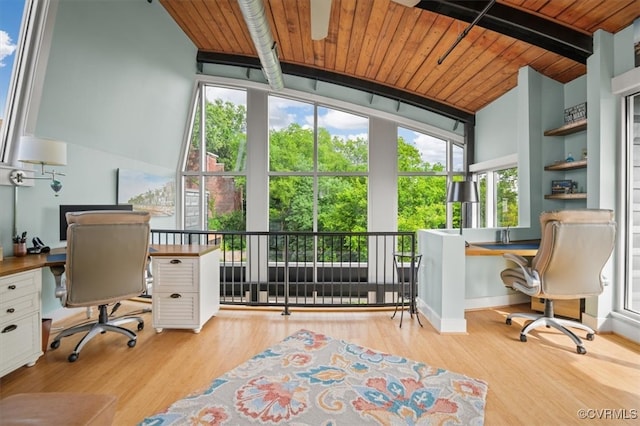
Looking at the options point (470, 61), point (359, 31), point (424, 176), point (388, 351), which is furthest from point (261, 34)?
point (424, 176)

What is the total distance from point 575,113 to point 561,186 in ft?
2.98

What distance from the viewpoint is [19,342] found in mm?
2238

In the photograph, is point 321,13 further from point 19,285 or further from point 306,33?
point 19,285

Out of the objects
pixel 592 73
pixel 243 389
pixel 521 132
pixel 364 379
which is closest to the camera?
pixel 243 389

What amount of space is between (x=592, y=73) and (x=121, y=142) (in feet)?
19.0

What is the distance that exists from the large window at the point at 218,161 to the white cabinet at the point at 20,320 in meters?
4.16

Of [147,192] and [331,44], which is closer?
[331,44]

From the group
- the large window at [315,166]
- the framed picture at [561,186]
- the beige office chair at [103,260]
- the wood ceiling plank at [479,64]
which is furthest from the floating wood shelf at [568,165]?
the beige office chair at [103,260]

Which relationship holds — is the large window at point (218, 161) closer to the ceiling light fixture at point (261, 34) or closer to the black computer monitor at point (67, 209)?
the ceiling light fixture at point (261, 34)

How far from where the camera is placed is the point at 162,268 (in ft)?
10.2

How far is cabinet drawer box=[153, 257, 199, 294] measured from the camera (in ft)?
10.1

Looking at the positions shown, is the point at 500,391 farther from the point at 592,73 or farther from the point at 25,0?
the point at 25,0

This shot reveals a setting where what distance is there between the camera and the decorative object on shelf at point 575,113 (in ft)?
12.2

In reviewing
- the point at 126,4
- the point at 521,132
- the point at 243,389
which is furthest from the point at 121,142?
the point at 521,132
